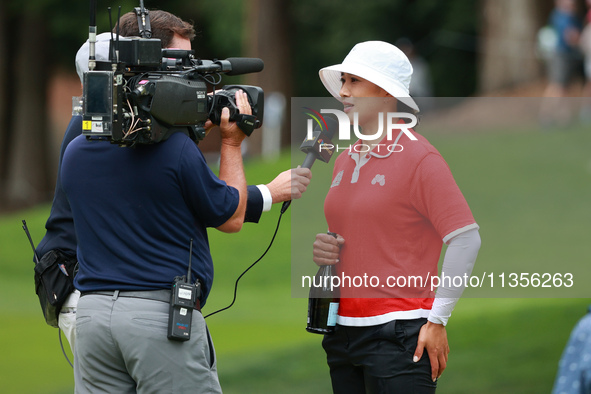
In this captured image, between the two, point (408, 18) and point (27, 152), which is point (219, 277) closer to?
point (27, 152)

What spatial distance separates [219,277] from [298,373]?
4.91 m

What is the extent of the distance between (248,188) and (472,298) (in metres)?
5.53

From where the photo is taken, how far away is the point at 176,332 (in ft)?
10.8

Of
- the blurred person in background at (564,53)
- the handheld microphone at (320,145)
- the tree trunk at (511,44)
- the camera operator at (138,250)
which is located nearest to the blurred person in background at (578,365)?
the handheld microphone at (320,145)

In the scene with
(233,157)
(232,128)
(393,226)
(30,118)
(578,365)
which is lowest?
(30,118)

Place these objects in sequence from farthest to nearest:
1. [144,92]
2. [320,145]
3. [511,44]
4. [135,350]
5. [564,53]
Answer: [511,44]
[564,53]
[320,145]
[135,350]
[144,92]

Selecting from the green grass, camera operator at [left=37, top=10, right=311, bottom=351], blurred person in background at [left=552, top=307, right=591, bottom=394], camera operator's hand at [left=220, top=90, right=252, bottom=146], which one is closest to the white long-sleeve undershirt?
the green grass

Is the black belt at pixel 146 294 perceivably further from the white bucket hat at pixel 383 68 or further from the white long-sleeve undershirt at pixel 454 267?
the white bucket hat at pixel 383 68

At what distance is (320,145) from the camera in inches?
145

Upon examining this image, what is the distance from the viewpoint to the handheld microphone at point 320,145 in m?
3.67

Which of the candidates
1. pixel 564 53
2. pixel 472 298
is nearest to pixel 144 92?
pixel 472 298

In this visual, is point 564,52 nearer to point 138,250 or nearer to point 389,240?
point 389,240

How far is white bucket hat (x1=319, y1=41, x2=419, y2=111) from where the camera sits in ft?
11.6

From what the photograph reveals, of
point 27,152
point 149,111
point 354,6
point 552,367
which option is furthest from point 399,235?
point 354,6
